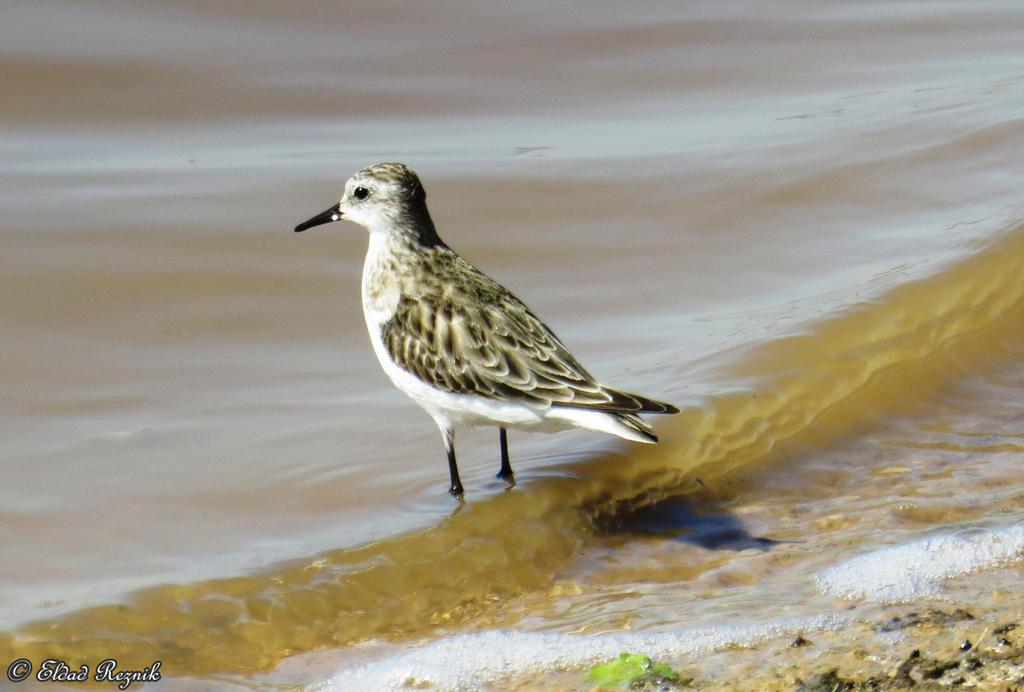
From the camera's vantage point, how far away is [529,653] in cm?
490

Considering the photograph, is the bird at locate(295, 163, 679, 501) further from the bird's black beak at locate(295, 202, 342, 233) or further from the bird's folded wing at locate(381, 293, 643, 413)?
the bird's black beak at locate(295, 202, 342, 233)

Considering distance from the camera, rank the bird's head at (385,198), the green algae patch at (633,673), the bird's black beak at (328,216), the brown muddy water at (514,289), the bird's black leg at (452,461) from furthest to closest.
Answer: the bird's black beak at (328,216) → the bird's head at (385,198) → the bird's black leg at (452,461) → the brown muddy water at (514,289) → the green algae patch at (633,673)

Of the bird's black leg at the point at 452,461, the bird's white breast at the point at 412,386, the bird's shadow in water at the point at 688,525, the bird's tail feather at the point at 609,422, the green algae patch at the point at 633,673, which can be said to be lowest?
the green algae patch at the point at 633,673

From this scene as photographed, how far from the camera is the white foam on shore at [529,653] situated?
4715mm

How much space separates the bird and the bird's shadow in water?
1.72 ft

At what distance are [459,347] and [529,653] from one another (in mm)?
1766

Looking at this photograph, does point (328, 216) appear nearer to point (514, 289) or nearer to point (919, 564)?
point (514, 289)

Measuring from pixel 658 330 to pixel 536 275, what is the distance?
3.97ft

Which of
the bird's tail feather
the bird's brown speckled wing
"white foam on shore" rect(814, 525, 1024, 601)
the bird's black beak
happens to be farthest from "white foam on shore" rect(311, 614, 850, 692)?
the bird's black beak

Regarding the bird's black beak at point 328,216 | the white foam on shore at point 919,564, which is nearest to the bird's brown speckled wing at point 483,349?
the bird's black beak at point 328,216

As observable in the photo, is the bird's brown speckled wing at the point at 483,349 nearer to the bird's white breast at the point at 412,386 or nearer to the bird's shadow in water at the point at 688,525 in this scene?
the bird's white breast at the point at 412,386

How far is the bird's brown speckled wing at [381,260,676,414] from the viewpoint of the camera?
240 inches

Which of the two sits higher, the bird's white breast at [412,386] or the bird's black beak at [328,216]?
the bird's black beak at [328,216]

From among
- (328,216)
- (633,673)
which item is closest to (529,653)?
(633,673)
